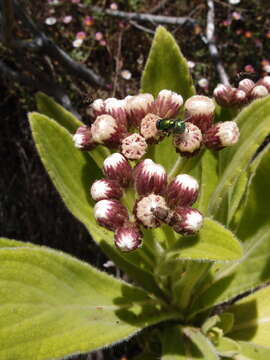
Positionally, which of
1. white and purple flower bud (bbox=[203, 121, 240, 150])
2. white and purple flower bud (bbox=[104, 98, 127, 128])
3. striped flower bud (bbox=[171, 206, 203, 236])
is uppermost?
white and purple flower bud (bbox=[203, 121, 240, 150])

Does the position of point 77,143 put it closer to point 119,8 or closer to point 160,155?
point 160,155

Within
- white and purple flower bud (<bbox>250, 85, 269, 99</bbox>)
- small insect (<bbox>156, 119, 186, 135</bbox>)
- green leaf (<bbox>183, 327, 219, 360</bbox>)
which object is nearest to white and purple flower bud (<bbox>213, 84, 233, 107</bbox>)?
white and purple flower bud (<bbox>250, 85, 269, 99</bbox>)

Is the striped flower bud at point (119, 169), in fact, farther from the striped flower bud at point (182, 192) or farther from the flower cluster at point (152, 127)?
the striped flower bud at point (182, 192)

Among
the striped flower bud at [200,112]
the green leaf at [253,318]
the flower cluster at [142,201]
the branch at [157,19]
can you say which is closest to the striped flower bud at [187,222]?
the flower cluster at [142,201]

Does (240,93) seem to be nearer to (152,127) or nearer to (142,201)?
(152,127)

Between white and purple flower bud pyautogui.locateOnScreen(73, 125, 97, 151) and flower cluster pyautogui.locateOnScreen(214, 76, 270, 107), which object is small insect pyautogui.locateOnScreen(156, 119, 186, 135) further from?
flower cluster pyautogui.locateOnScreen(214, 76, 270, 107)

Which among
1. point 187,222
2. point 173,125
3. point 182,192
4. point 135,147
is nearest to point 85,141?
point 135,147
